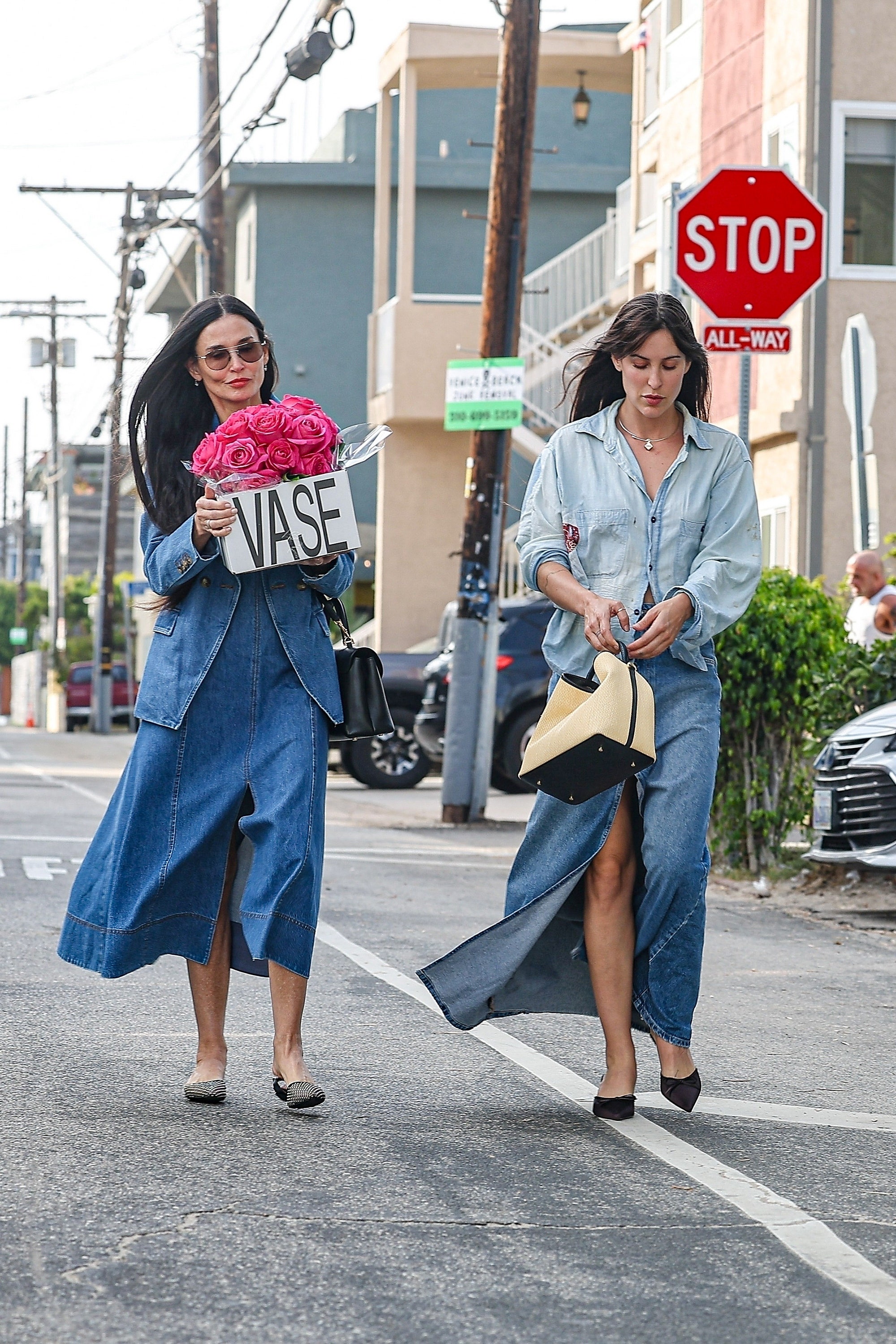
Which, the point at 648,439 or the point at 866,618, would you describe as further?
the point at 866,618

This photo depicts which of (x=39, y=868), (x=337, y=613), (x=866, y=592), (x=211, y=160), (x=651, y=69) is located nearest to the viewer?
(x=337, y=613)

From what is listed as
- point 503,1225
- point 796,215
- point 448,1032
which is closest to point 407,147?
point 796,215

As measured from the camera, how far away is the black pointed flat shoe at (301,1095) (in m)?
4.67

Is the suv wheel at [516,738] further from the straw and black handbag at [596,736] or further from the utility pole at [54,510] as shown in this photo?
→ the utility pole at [54,510]

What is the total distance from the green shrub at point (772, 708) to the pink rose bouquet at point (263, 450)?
18.3 feet

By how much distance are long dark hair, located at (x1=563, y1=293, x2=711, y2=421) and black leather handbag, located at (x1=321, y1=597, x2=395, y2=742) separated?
0.82 metres

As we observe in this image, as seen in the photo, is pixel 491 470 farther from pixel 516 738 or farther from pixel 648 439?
pixel 648 439

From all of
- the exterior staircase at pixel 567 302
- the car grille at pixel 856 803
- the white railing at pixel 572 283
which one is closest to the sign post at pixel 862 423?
the car grille at pixel 856 803

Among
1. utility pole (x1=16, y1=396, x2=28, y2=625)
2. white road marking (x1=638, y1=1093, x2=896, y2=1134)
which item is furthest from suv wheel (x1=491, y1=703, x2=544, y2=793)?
utility pole (x1=16, y1=396, x2=28, y2=625)

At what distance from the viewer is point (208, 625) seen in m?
4.82

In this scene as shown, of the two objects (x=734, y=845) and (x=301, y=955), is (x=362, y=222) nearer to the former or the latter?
(x=734, y=845)

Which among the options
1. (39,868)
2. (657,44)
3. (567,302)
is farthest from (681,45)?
(39,868)

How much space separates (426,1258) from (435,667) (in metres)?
14.7

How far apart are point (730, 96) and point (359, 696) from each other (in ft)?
58.1
